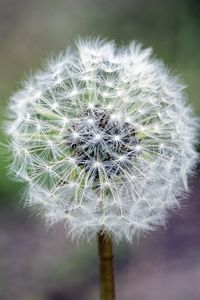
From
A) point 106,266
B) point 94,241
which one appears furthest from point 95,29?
point 106,266

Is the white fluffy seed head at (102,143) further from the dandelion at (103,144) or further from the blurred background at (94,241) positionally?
the blurred background at (94,241)

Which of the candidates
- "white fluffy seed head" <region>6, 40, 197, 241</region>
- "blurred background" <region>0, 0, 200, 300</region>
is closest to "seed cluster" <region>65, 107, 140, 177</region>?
"white fluffy seed head" <region>6, 40, 197, 241</region>

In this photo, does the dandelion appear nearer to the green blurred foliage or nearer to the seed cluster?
the seed cluster

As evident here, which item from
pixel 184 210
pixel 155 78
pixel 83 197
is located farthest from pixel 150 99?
pixel 184 210

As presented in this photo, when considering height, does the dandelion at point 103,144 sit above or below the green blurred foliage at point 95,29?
below

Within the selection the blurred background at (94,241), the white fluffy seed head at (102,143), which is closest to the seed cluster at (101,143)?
the white fluffy seed head at (102,143)

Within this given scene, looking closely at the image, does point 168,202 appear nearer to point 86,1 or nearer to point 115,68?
point 115,68

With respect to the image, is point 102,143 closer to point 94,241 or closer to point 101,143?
point 101,143

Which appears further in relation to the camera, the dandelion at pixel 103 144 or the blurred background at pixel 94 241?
the blurred background at pixel 94 241
